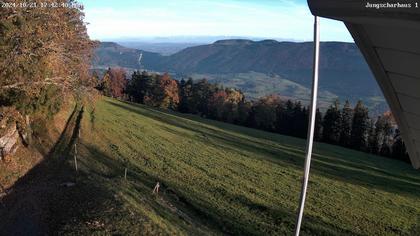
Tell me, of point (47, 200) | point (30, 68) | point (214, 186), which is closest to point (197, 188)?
point (214, 186)

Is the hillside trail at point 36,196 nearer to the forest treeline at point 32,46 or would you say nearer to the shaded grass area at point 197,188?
the shaded grass area at point 197,188

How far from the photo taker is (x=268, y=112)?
111 meters

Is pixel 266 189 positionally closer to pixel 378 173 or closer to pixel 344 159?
pixel 378 173

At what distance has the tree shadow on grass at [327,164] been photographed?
58.8 m

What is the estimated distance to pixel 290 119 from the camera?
10875 centimetres

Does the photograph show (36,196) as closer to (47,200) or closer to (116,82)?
(47,200)

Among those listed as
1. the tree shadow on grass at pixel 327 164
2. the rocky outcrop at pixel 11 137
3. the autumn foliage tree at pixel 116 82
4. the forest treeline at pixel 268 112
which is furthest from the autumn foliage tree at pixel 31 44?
the autumn foliage tree at pixel 116 82

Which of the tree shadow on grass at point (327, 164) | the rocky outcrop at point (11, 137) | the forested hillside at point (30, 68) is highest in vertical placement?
the forested hillside at point (30, 68)

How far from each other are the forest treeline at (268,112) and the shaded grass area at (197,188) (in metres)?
20.5

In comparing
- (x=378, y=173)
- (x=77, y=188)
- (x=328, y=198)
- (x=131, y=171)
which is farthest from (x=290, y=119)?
(x=77, y=188)

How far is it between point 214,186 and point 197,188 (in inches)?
101

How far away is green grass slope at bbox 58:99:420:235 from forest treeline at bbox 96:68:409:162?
20.4 metres

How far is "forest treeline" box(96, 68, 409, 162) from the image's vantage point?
329ft

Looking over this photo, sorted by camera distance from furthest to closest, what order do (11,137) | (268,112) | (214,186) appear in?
1. (268,112)
2. (214,186)
3. (11,137)
